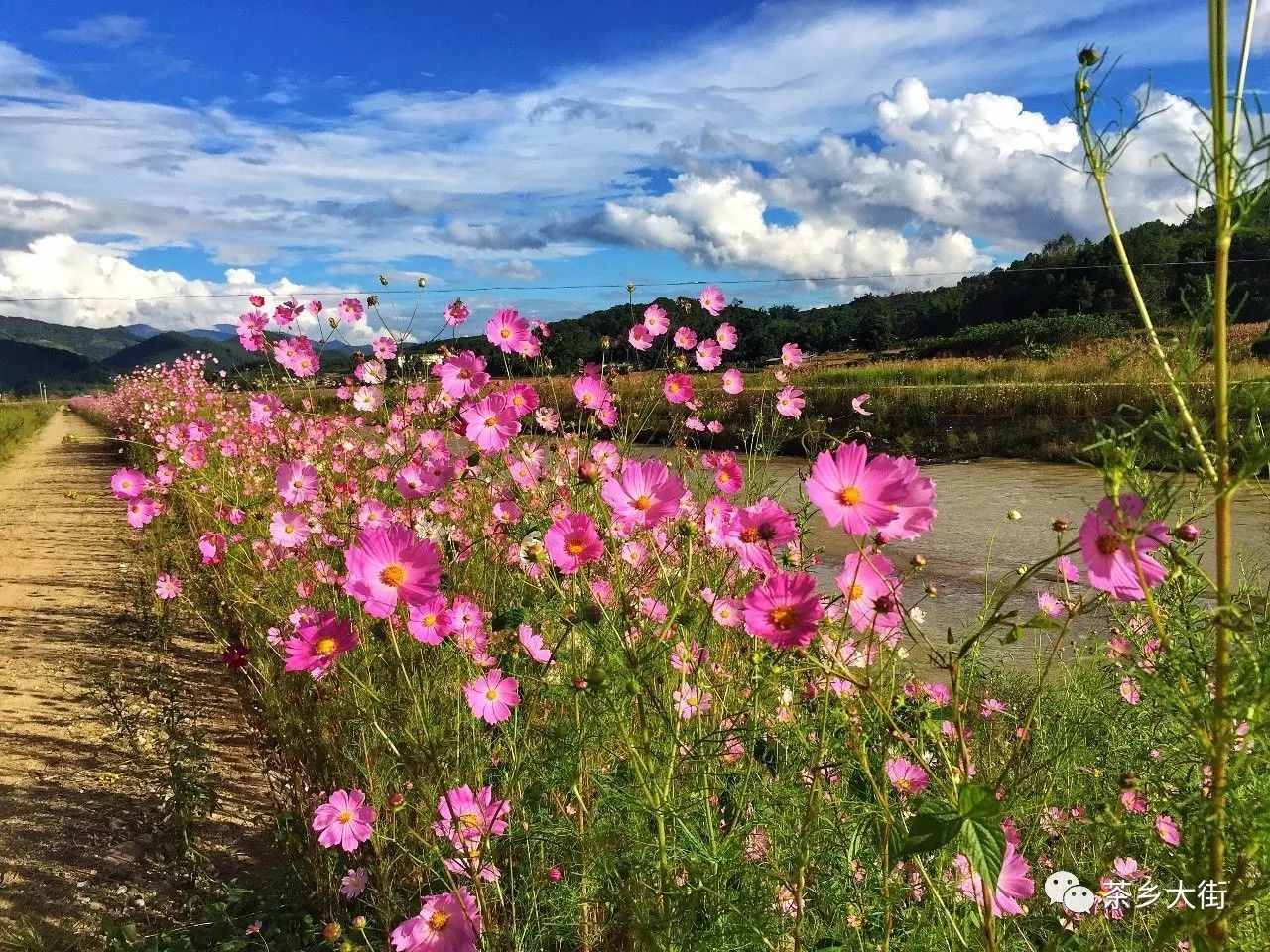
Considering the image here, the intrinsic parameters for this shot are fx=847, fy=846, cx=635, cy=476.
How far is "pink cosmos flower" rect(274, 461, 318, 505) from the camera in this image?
7.00 ft

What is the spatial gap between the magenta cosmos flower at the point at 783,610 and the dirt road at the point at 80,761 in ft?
6.69

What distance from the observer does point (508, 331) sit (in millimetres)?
2094

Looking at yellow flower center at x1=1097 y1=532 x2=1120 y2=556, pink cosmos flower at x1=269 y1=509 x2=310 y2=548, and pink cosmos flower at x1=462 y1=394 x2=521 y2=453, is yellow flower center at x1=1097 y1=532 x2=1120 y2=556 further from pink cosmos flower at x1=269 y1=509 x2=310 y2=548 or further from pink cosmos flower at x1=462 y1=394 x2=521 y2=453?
pink cosmos flower at x1=269 y1=509 x2=310 y2=548

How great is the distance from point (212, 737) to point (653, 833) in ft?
7.70

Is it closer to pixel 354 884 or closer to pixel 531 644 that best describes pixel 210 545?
pixel 354 884

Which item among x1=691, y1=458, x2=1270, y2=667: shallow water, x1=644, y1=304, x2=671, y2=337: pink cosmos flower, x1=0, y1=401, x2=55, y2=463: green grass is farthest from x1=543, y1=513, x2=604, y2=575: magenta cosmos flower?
x1=0, y1=401, x2=55, y2=463: green grass

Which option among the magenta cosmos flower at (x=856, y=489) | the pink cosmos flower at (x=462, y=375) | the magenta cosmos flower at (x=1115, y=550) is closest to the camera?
the magenta cosmos flower at (x=1115, y=550)

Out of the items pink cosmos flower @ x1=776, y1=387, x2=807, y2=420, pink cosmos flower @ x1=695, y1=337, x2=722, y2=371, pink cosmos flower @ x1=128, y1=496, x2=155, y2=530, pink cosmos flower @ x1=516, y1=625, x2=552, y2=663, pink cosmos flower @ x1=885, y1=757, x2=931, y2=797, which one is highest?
pink cosmos flower @ x1=695, y1=337, x2=722, y2=371

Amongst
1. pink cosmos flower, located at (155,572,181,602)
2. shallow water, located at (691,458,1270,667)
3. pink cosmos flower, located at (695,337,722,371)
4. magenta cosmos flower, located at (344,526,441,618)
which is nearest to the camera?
magenta cosmos flower, located at (344,526,441,618)

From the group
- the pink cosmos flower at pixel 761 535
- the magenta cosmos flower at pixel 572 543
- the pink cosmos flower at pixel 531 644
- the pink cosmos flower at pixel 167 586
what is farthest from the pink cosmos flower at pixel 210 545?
the pink cosmos flower at pixel 761 535

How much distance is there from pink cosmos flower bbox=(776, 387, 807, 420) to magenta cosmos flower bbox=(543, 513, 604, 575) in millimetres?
1197

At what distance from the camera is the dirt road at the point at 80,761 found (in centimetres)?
221

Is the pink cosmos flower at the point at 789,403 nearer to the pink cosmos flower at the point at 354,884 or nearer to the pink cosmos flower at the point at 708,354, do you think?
the pink cosmos flower at the point at 708,354

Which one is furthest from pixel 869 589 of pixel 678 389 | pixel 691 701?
pixel 678 389
